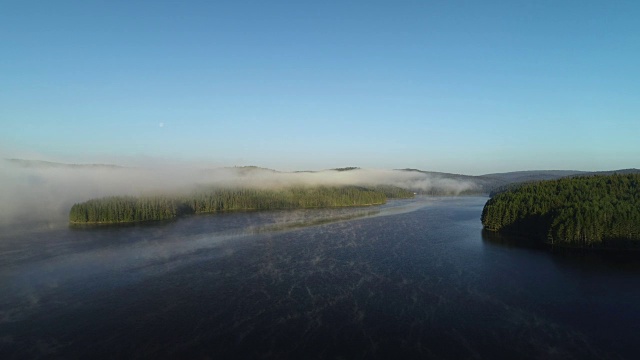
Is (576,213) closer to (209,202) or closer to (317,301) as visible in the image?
(317,301)

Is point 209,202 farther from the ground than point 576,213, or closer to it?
closer to it

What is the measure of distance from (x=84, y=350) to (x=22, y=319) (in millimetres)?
6539

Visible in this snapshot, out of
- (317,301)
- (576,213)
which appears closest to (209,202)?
(317,301)

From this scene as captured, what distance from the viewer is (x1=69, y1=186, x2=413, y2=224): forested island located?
60.3m

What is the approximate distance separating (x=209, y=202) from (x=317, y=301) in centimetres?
6324

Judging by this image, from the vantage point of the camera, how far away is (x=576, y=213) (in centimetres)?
3491

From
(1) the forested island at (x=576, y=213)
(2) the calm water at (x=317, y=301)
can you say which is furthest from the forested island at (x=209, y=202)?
(1) the forested island at (x=576, y=213)

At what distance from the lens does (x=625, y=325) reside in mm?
18141

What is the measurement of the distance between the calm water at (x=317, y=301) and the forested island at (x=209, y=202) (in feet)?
71.7

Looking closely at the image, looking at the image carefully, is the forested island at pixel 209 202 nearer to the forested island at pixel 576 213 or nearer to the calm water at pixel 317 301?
the calm water at pixel 317 301

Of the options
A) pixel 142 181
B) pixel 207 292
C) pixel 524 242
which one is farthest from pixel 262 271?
pixel 142 181

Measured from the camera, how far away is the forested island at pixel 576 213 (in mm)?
32844

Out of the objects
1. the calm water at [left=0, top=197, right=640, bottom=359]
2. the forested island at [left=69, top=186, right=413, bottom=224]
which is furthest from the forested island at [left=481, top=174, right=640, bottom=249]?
the forested island at [left=69, top=186, right=413, bottom=224]

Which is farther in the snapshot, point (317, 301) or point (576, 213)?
point (576, 213)
